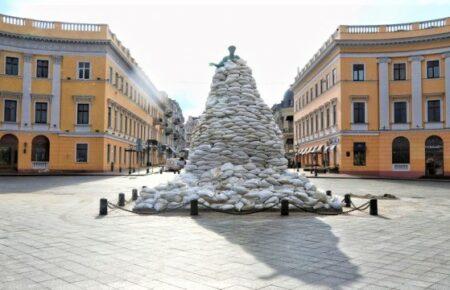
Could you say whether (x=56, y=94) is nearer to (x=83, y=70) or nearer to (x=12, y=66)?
(x=83, y=70)

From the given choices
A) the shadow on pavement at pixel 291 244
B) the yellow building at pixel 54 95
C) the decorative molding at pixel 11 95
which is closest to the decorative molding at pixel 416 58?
the yellow building at pixel 54 95

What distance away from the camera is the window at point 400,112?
41.2 m

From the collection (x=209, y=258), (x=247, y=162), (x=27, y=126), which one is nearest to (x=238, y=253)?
(x=209, y=258)

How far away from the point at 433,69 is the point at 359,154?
33.4 ft

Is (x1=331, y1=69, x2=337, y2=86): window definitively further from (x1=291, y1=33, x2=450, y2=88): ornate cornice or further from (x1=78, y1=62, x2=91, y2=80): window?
(x1=78, y1=62, x2=91, y2=80): window

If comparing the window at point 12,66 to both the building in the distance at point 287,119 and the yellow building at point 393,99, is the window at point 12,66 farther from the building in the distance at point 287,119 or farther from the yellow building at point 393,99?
the building in the distance at point 287,119

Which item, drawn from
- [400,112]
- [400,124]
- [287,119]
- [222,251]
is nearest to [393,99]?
[400,112]

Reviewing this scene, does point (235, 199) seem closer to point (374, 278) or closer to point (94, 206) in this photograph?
point (94, 206)

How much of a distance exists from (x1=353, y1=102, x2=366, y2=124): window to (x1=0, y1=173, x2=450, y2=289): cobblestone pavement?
29823mm

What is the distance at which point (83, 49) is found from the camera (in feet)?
139

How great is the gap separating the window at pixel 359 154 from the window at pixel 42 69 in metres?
30.0

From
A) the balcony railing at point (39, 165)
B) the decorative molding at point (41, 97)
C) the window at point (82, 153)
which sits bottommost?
the balcony railing at point (39, 165)

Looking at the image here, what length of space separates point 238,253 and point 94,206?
8.69 metres

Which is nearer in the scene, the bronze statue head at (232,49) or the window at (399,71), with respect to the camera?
the bronze statue head at (232,49)
